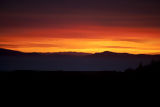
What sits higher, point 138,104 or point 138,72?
point 138,72

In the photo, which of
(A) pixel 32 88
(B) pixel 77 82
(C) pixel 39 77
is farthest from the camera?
(C) pixel 39 77

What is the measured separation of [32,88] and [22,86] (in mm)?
581

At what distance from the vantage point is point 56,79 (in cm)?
1536

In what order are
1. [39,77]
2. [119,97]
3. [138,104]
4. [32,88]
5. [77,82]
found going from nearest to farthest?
1. [138,104]
2. [119,97]
3. [32,88]
4. [77,82]
5. [39,77]

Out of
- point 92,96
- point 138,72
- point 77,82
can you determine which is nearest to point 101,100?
point 92,96

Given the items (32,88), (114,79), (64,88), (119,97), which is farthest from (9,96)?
(114,79)

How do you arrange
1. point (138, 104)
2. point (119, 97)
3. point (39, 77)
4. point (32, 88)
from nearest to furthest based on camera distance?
1. point (138, 104)
2. point (119, 97)
3. point (32, 88)
4. point (39, 77)

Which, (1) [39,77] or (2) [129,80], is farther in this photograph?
(1) [39,77]

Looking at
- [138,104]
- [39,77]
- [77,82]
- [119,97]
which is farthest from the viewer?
[39,77]

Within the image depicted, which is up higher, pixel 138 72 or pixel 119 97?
pixel 138 72

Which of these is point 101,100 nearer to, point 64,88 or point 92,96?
point 92,96

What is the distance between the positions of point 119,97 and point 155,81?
107 inches

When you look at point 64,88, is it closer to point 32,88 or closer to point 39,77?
point 32,88

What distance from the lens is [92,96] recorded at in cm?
1211
